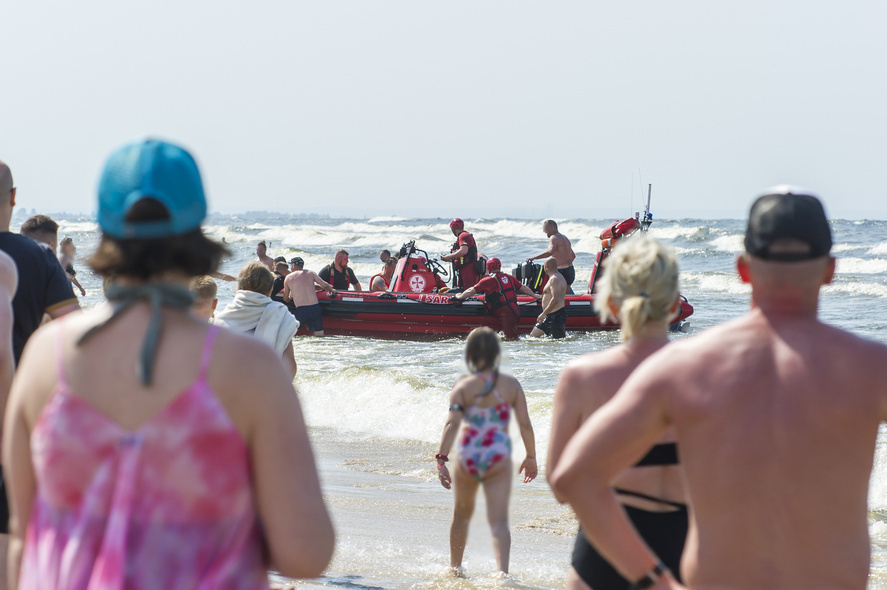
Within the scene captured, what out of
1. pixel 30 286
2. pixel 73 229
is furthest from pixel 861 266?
pixel 73 229

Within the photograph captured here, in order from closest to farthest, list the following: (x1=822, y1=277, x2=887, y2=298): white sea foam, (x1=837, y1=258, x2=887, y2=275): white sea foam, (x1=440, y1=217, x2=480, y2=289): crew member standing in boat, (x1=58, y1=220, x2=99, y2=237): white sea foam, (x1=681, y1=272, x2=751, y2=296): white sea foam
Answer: (x1=440, y1=217, x2=480, y2=289): crew member standing in boat < (x1=822, y1=277, x2=887, y2=298): white sea foam < (x1=681, y1=272, x2=751, y2=296): white sea foam < (x1=837, y1=258, x2=887, y2=275): white sea foam < (x1=58, y1=220, x2=99, y2=237): white sea foam

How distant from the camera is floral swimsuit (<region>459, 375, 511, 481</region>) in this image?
3965mm

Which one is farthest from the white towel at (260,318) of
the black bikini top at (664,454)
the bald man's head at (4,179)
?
the black bikini top at (664,454)

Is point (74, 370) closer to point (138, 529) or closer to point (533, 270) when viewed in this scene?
point (138, 529)

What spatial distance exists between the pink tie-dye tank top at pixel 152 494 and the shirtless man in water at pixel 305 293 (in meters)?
11.6

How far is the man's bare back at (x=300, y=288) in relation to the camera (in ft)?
43.1

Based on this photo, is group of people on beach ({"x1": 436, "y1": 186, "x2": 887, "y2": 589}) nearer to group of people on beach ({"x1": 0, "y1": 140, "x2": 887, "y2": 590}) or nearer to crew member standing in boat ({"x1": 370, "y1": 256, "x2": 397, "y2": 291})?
group of people on beach ({"x1": 0, "y1": 140, "x2": 887, "y2": 590})

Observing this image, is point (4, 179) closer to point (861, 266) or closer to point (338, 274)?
point (338, 274)

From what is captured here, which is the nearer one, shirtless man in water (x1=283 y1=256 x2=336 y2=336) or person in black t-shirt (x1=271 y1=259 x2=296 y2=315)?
shirtless man in water (x1=283 y1=256 x2=336 y2=336)

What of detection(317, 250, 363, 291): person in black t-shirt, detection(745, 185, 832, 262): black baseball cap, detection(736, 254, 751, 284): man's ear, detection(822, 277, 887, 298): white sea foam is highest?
detection(745, 185, 832, 262): black baseball cap

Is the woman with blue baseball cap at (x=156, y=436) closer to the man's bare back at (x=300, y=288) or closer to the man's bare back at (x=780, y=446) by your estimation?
Result: the man's bare back at (x=780, y=446)

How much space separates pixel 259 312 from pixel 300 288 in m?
8.52

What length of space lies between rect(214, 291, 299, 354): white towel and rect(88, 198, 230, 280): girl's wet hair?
3577 millimetres

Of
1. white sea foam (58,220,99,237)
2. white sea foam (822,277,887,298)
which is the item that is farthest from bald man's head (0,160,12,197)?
white sea foam (58,220,99,237)
